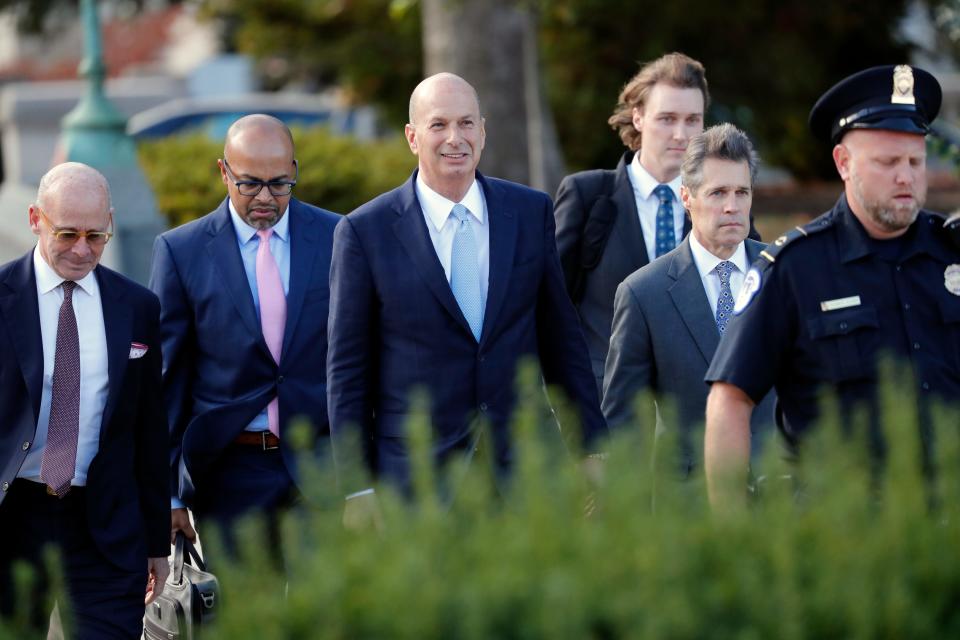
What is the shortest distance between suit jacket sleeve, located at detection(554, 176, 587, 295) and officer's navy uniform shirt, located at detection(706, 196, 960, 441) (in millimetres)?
2113

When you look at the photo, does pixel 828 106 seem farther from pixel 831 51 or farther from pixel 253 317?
pixel 831 51

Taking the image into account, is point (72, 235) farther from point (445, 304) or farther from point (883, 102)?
point (883, 102)

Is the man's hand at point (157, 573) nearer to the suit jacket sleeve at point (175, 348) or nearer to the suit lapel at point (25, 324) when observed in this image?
the suit jacket sleeve at point (175, 348)

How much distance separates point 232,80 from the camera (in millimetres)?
37781

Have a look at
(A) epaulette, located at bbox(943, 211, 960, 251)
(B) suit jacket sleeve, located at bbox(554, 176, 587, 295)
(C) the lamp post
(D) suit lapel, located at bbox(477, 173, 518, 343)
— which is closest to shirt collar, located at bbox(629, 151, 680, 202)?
(B) suit jacket sleeve, located at bbox(554, 176, 587, 295)

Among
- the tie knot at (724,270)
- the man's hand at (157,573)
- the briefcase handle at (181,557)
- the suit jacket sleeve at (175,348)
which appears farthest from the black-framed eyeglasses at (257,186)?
the tie knot at (724,270)

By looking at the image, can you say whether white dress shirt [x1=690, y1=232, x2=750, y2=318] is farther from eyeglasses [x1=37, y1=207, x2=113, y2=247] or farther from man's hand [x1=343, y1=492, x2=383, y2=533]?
eyeglasses [x1=37, y1=207, x2=113, y2=247]

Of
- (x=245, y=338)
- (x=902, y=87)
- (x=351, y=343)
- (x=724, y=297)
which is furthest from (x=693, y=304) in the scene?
(x=245, y=338)

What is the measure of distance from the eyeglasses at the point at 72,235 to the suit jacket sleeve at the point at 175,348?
745 mm

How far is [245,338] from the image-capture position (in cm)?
588

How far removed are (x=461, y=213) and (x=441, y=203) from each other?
8 centimetres

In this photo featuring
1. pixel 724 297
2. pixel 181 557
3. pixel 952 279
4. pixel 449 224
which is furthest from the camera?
pixel 181 557

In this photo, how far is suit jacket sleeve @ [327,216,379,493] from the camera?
5.18 metres

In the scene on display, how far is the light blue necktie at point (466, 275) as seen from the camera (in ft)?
17.4
